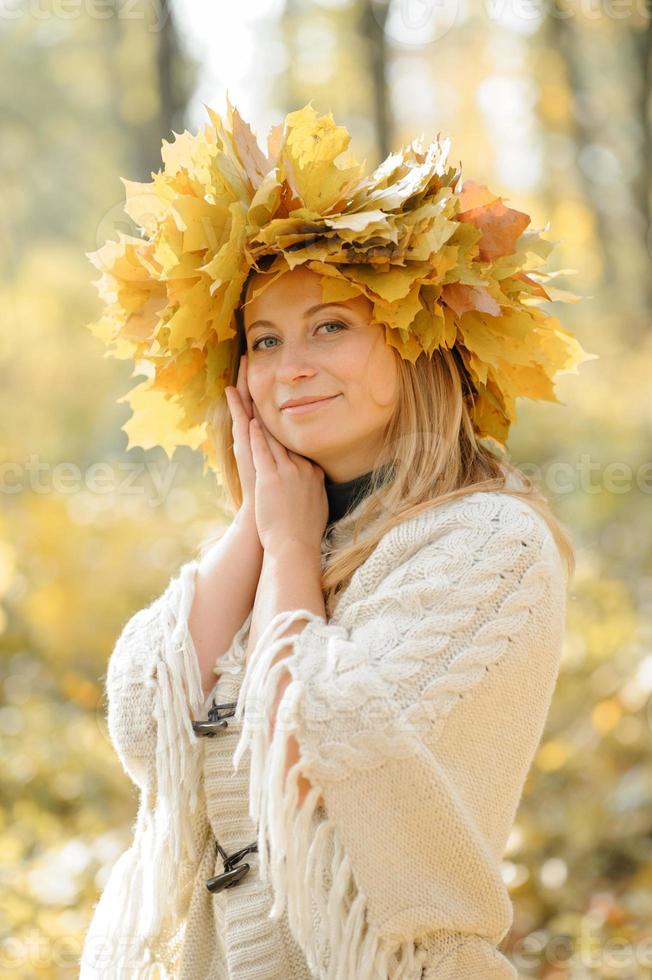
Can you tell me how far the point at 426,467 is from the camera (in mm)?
2137

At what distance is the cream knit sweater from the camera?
68.6 inches

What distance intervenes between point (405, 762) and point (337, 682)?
17cm

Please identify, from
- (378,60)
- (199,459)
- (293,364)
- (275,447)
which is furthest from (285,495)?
(378,60)

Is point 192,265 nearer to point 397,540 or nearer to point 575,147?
point 397,540

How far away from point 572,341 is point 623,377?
29.9ft

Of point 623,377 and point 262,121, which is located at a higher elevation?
point 262,121

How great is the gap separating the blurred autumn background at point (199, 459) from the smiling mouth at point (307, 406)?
579 mm

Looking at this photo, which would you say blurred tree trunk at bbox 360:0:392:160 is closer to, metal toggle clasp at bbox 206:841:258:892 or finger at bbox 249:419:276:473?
finger at bbox 249:419:276:473

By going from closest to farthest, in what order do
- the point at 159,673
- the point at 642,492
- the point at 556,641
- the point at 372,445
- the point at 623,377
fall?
the point at 556,641 < the point at 159,673 < the point at 372,445 < the point at 642,492 < the point at 623,377

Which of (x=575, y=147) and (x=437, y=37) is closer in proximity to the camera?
(x=437, y=37)

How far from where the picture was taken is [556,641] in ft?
6.32

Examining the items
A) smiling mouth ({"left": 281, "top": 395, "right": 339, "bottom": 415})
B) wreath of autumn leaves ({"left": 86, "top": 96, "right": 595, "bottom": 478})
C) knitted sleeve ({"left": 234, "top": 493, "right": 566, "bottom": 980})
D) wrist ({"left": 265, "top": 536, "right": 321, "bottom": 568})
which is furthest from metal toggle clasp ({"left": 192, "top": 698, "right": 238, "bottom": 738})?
wreath of autumn leaves ({"left": 86, "top": 96, "right": 595, "bottom": 478})

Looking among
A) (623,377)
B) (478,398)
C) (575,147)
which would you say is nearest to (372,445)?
(478,398)

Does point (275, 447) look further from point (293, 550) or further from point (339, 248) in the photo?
point (339, 248)
